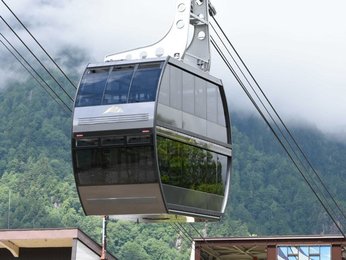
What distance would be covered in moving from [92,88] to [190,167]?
2.18m

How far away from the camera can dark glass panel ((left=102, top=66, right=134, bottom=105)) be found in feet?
51.9

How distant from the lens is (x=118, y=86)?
15891 mm

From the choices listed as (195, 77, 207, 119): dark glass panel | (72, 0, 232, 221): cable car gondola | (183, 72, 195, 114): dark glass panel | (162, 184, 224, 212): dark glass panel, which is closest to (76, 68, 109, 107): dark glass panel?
(72, 0, 232, 221): cable car gondola

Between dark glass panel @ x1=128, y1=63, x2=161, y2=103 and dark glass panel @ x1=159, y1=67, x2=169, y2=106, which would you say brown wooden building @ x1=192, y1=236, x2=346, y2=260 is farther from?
dark glass panel @ x1=128, y1=63, x2=161, y2=103

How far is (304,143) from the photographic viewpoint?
653ft

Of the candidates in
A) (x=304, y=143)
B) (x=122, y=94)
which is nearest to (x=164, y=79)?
(x=122, y=94)

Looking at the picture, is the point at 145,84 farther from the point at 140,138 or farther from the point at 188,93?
the point at 188,93

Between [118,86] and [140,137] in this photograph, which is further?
[118,86]

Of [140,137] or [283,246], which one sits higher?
[283,246]

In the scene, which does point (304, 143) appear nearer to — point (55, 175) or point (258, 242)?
point (55, 175)

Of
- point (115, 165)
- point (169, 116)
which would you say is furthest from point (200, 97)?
point (115, 165)

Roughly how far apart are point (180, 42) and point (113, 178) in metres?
2.74

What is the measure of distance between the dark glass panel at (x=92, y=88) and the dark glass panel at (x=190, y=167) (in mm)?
1356

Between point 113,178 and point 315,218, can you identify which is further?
point 315,218
